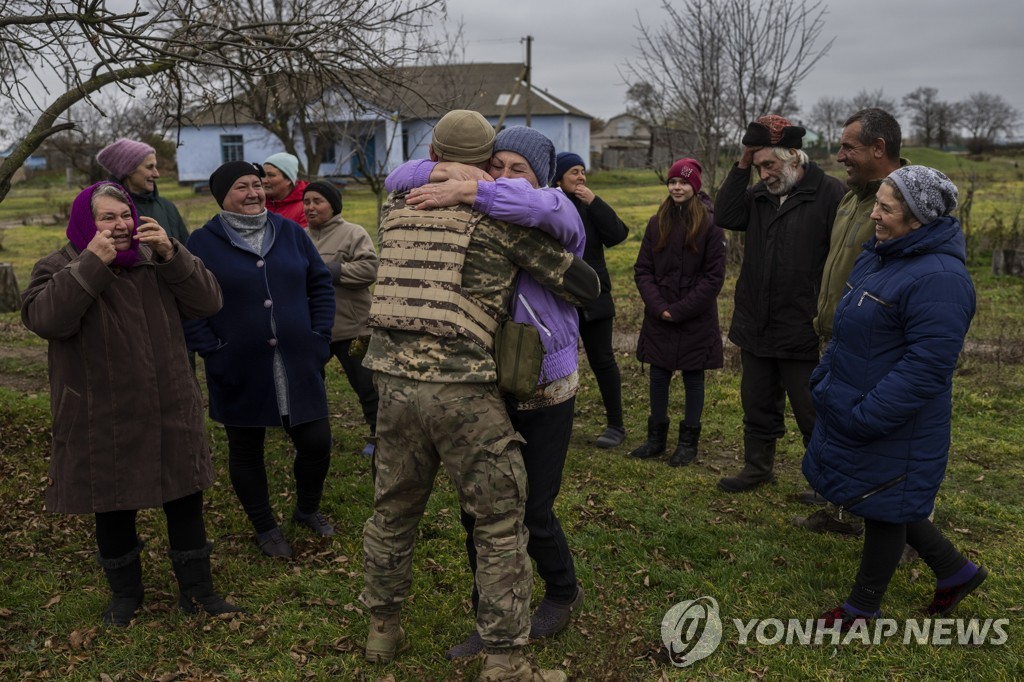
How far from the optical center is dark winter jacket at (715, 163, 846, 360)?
4.94 m

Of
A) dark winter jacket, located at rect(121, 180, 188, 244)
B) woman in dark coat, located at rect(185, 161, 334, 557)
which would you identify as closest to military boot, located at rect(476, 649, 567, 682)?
woman in dark coat, located at rect(185, 161, 334, 557)

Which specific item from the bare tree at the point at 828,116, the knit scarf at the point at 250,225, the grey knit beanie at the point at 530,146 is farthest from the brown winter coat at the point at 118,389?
the bare tree at the point at 828,116

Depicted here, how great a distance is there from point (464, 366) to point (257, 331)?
171cm

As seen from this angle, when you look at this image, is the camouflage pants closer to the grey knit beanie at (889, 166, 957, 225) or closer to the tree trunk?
the grey knit beanie at (889, 166, 957, 225)

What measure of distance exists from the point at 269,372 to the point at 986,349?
804 centimetres

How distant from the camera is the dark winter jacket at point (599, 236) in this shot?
5867mm

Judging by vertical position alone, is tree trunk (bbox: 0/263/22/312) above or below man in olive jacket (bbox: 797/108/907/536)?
below

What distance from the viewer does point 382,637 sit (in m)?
3.58

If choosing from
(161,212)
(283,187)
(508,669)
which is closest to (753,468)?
(508,669)

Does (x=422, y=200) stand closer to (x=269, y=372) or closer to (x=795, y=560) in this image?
(x=269, y=372)

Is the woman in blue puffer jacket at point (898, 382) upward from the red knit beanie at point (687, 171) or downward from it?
downward

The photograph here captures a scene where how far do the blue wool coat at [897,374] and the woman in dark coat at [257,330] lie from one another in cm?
264

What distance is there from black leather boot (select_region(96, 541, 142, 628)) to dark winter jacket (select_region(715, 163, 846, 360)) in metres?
3.67

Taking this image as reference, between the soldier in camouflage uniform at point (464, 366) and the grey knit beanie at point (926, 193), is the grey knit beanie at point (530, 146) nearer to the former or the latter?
the soldier in camouflage uniform at point (464, 366)
